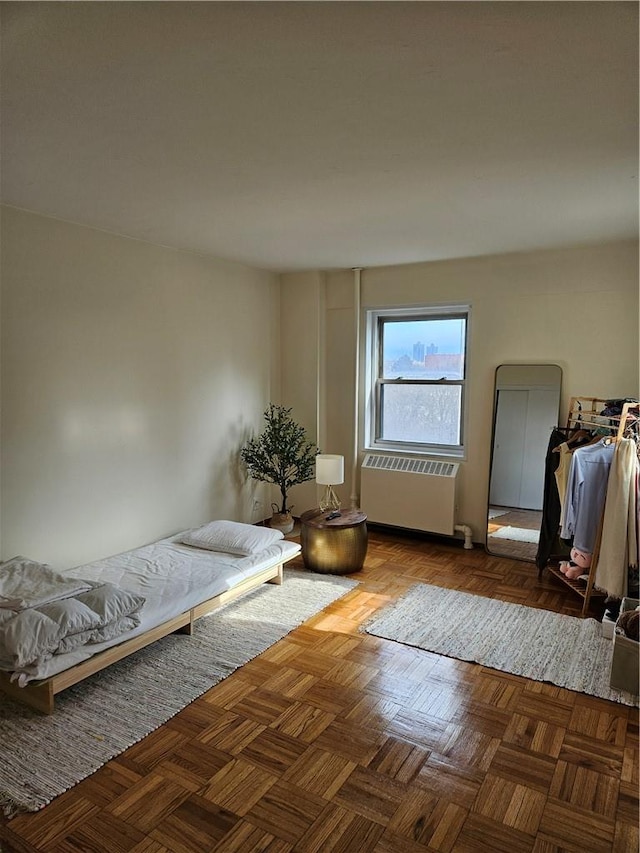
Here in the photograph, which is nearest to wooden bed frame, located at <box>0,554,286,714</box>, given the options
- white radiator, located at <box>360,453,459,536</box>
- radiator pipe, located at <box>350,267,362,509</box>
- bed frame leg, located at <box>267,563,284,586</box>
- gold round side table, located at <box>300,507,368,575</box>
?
bed frame leg, located at <box>267,563,284,586</box>

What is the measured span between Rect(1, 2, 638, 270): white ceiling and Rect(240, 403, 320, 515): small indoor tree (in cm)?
205

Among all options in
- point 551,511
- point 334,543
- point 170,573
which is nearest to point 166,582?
point 170,573

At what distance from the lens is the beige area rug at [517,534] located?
4.51 meters

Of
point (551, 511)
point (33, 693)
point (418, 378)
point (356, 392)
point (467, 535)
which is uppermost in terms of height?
point (418, 378)

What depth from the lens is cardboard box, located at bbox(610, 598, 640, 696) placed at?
8.79 ft

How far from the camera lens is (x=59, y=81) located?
180 cm

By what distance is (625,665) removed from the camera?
2713 millimetres

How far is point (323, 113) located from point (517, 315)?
3025 millimetres

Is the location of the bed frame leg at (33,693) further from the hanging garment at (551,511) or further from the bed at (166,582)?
the hanging garment at (551,511)

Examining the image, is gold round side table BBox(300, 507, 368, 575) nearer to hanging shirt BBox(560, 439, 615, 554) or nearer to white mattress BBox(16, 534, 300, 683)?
white mattress BBox(16, 534, 300, 683)

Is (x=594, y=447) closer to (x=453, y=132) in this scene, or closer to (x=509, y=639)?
(x=509, y=639)

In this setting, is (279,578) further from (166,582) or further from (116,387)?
(116,387)

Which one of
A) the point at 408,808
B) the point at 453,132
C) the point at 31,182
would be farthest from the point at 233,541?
the point at 453,132

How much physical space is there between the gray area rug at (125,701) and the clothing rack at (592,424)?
5.45 ft
